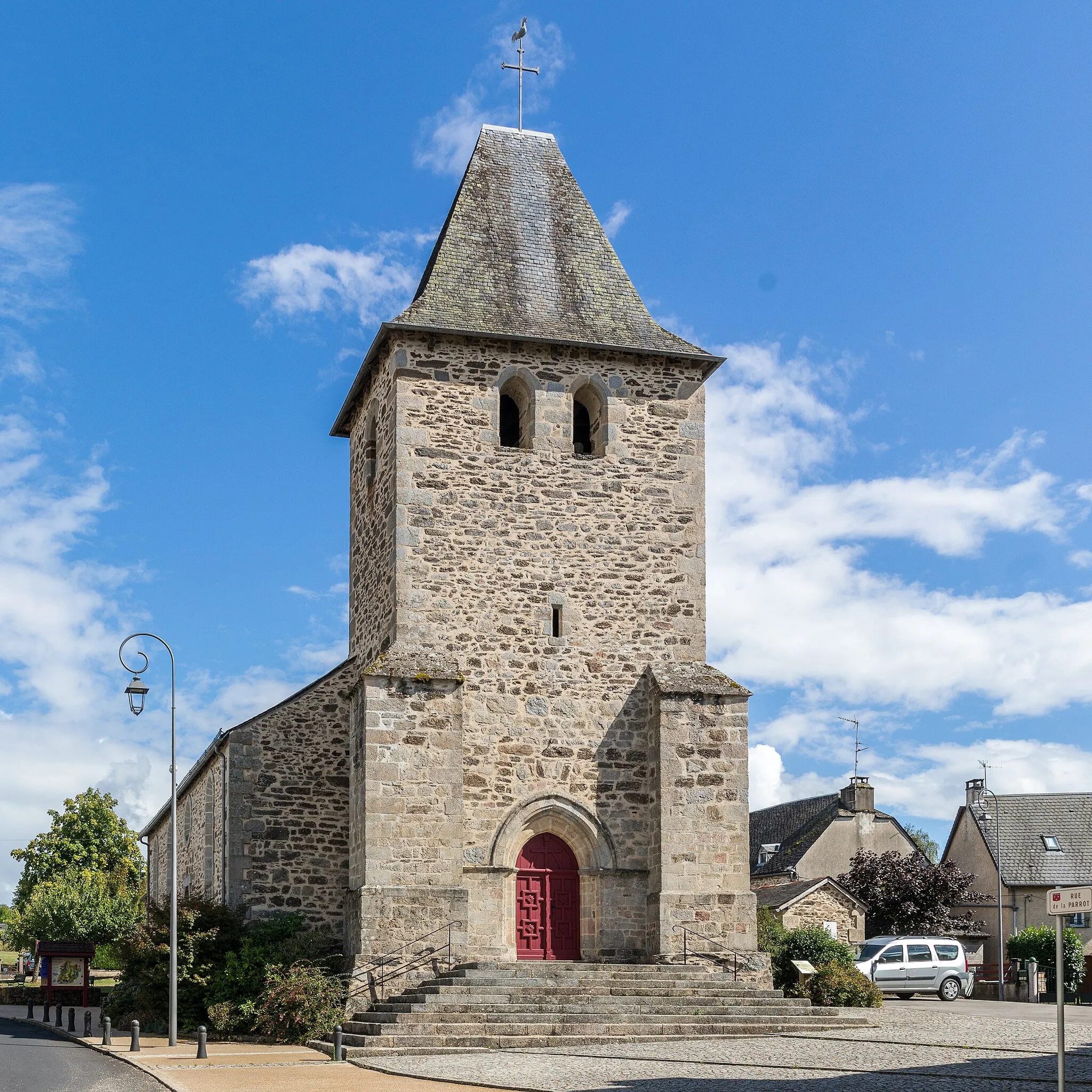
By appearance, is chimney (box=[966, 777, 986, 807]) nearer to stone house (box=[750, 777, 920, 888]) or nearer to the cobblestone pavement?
stone house (box=[750, 777, 920, 888])

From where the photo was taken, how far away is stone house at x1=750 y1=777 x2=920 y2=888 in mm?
45312

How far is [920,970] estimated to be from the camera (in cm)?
2981

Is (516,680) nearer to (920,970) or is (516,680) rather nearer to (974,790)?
(920,970)

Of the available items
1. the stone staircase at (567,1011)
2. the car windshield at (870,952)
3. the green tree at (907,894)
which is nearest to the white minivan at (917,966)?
the car windshield at (870,952)

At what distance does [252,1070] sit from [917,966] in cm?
1795

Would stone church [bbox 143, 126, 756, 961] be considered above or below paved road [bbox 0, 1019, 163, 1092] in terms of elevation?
above

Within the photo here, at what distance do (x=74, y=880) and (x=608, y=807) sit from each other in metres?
33.2

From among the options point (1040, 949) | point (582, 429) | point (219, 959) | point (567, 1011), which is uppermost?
point (582, 429)

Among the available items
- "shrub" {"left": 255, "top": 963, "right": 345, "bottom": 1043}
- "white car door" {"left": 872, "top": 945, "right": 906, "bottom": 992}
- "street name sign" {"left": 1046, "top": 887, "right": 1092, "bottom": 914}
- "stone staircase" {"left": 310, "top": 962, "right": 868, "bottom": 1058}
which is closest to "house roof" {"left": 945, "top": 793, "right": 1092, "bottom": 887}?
"white car door" {"left": 872, "top": 945, "right": 906, "bottom": 992}

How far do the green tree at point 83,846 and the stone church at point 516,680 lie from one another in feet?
102

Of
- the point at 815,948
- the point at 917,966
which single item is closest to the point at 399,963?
the point at 815,948

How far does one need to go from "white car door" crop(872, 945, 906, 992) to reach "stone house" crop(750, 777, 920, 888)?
1392 centimetres

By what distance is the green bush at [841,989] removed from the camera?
74.9ft

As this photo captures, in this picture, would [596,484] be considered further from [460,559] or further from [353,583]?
[353,583]
